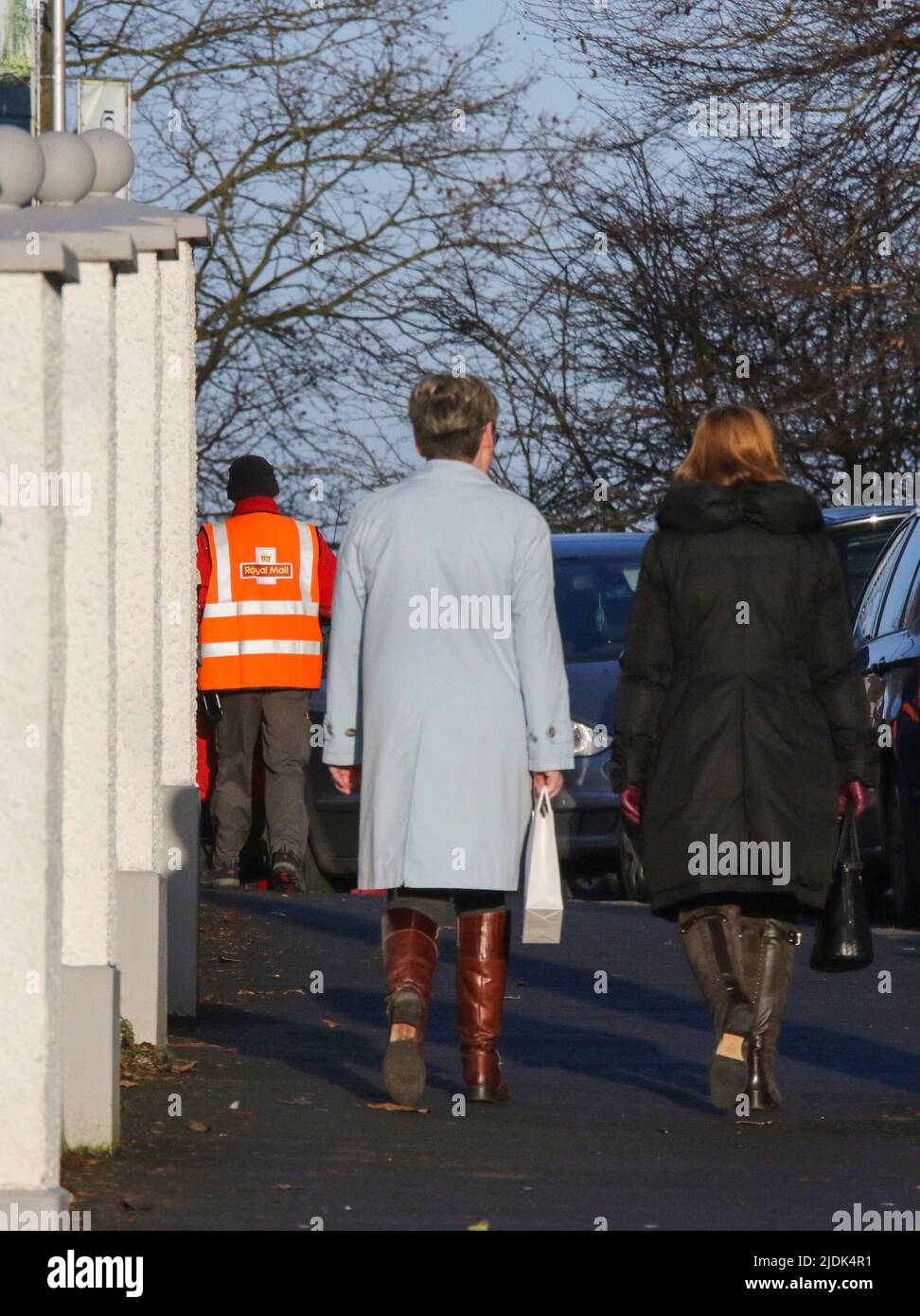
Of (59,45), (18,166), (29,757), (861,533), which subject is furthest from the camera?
(861,533)

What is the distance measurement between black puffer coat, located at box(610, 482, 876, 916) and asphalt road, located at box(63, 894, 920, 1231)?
2.25 feet

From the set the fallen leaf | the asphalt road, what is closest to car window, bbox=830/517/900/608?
the asphalt road

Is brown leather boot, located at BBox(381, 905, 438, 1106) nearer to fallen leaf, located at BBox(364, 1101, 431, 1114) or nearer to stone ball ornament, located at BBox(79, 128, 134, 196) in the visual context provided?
fallen leaf, located at BBox(364, 1101, 431, 1114)

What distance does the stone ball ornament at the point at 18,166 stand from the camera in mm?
6227

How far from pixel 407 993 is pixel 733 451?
1.66 m

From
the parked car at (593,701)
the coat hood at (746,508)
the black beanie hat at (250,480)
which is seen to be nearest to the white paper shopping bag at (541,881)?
the coat hood at (746,508)

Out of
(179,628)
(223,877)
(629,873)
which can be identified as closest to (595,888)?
(629,873)

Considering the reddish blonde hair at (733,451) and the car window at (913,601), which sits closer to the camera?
the reddish blonde hair at (733,451)

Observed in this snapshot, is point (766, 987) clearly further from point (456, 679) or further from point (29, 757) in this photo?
point (29, 757)

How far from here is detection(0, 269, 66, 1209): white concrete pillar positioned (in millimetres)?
5043

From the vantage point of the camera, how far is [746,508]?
7156mm

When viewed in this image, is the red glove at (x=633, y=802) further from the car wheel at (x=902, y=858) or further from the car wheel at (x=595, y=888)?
the car wheel at (x=595, y=888)

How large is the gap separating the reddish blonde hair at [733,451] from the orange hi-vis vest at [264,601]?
19.0 feet
